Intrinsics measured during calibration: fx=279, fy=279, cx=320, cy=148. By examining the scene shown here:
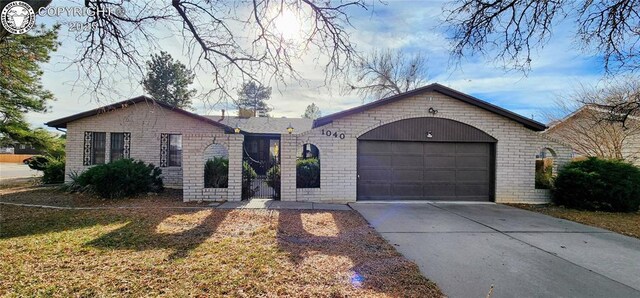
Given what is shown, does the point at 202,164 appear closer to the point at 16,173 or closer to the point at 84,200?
the point at 84,200

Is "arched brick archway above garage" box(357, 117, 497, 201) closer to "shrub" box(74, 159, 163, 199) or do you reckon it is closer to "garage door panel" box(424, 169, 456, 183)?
"garage door panel" box(424, 169, 456, 183)

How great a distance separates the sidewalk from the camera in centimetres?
851

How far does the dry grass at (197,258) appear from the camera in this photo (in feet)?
11.2

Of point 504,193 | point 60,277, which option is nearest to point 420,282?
point 60,277

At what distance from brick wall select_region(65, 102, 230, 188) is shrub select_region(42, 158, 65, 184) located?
156 cm

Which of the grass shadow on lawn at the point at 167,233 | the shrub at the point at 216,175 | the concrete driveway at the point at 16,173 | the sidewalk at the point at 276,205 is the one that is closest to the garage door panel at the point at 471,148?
the sidewalk at the point at 276,205

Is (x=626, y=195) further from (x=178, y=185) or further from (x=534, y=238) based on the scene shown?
(x=178, y=185)

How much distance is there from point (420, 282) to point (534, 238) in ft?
12.9

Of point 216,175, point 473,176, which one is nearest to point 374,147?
point 473,176

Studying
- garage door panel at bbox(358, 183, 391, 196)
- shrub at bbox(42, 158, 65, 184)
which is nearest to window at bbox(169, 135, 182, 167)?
shrub at bbox(42, 158, 65, 184)

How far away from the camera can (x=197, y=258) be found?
436cm

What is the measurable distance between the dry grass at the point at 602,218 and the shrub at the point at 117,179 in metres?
13.3

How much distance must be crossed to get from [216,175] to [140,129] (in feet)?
17.8

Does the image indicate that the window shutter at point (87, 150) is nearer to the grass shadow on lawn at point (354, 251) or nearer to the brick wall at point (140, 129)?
Answer: the brick wall at point (140, 129)
